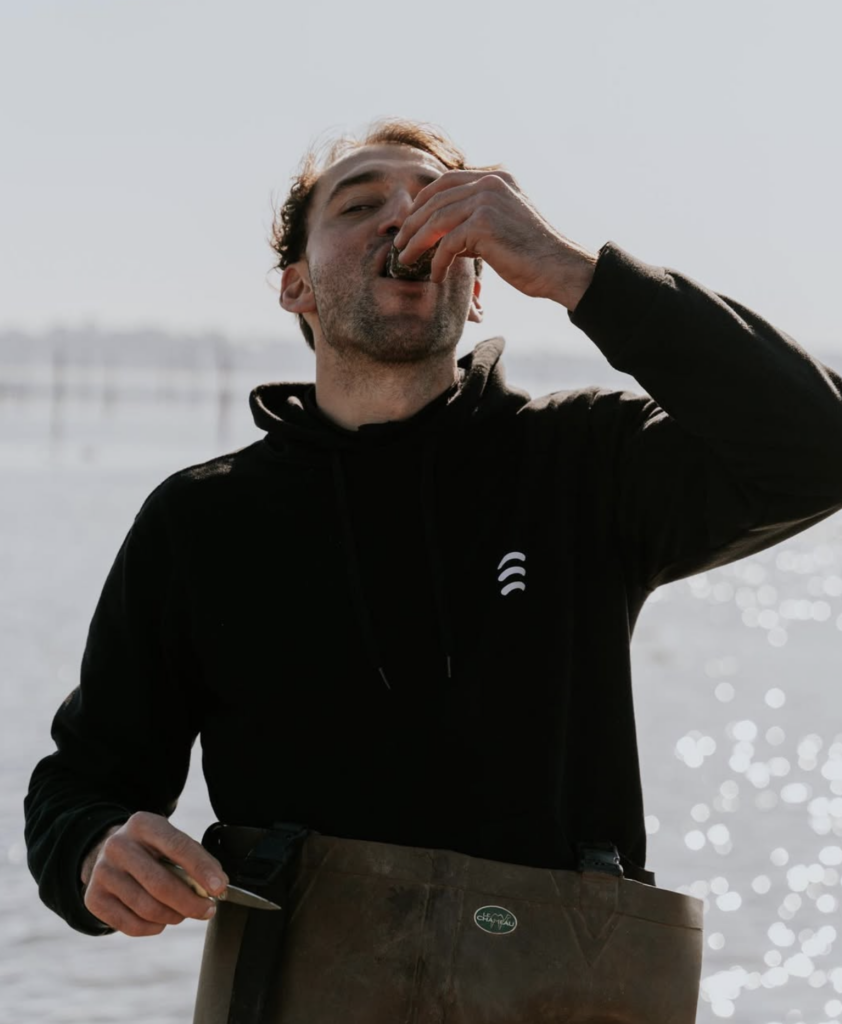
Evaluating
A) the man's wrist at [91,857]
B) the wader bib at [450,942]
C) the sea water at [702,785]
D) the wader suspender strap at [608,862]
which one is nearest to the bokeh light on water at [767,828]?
the sea water at [702,785]

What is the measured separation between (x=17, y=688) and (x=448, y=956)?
22.2 ft

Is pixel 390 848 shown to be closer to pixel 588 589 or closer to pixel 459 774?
pixel 459 774

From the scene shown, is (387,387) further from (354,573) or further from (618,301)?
(618,301)

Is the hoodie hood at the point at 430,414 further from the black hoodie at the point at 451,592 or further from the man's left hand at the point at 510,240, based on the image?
the man's left hand at the point at 510,240

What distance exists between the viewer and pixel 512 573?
6.87 feet

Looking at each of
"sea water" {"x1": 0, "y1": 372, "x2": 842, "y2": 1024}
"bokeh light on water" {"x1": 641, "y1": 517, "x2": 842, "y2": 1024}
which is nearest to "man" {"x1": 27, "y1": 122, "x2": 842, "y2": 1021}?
"sea water" {"x1": 0, "y1": 372, "x2": 842, "y2": 1024}

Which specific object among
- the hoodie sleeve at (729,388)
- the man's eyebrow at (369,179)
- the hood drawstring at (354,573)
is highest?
the man's eyebrow at (369,179)

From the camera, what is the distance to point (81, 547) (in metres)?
14.1

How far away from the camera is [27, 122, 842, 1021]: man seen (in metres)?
1.89

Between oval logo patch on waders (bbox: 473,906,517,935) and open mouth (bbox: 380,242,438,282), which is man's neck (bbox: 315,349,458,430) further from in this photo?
oval logo patch on waders (bbox: 473,906,517,935)

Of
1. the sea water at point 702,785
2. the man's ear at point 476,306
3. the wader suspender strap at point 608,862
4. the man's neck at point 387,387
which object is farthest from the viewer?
the sea water at point 702,785

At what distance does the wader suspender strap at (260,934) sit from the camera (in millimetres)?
1919

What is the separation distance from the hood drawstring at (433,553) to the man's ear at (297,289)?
0.57m

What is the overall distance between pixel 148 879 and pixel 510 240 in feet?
3.36
